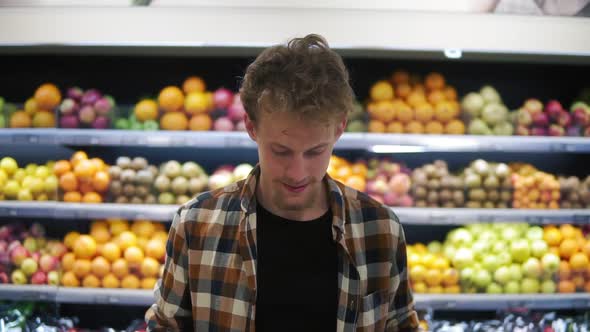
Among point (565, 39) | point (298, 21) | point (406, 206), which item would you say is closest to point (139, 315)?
point (406, 206)

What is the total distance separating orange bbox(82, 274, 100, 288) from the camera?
9.82 ft

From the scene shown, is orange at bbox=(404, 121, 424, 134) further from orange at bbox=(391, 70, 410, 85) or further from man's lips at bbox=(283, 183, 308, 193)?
man's lips at bbox=(283, 183, 308, 193)

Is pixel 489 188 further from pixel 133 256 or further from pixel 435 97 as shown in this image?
pixel 133 256

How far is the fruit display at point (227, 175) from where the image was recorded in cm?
309

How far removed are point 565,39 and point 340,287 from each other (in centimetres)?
241

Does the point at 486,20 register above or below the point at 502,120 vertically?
above

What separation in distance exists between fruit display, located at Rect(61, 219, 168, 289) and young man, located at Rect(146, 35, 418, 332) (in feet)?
5.79

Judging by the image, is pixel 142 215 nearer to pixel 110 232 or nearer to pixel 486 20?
pixel 110 232

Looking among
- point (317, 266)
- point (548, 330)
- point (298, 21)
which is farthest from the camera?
point (548, 330)

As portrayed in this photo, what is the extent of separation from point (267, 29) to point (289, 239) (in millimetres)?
1833

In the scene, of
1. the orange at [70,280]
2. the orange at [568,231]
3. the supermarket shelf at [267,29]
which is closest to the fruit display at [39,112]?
the supermarket shelf at [267,29]

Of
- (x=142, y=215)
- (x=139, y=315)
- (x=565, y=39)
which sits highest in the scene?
(x=565, y=39)

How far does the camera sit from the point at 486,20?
113 inches

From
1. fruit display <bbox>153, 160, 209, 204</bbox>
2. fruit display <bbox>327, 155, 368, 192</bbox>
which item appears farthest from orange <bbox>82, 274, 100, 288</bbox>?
fruit display <bbox>327, 155, 368, 192</bbox>
